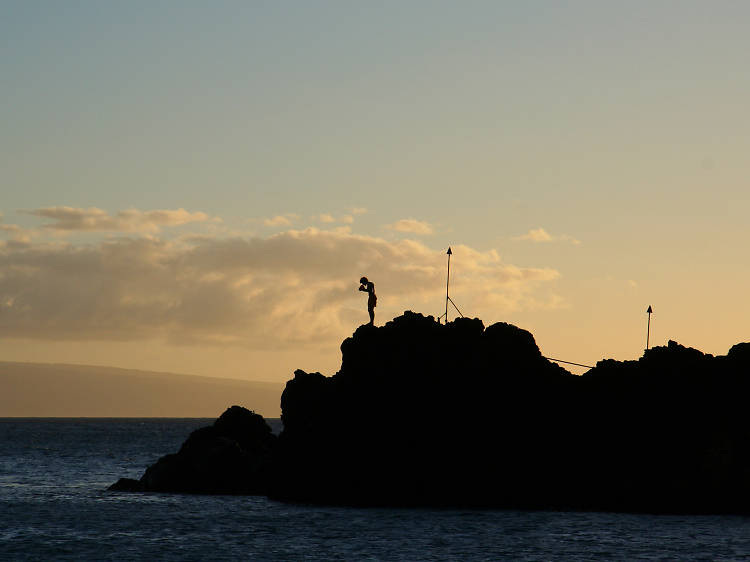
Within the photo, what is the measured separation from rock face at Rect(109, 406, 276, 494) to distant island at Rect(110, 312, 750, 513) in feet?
27.3

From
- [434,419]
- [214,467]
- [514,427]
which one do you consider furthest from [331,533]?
[214,467]

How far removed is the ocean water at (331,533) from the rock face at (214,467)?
258cm

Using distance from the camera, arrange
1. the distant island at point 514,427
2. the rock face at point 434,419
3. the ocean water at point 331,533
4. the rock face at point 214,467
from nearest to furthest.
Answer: the ocean water at point 331,533, the distant island at point 514,427, the rock face at point 434,419, the rock face at point 214,467

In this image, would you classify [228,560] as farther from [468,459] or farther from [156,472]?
[156,472]

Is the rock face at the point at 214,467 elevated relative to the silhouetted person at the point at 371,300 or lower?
A: lower

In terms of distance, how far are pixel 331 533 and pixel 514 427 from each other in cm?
1296

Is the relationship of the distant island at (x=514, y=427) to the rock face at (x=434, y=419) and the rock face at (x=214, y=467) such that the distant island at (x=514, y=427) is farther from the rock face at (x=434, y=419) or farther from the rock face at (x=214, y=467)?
the rock face at (x=214, y=467)

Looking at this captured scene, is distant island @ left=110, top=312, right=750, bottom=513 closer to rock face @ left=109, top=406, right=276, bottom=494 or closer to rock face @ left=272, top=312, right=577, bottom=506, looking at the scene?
rock face @ left=272, top=312, right=577, bottom=506

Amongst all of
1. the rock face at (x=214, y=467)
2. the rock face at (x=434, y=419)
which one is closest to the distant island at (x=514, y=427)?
the rock face at (x=434, y=419)

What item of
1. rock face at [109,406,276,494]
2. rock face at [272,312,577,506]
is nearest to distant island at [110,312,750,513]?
rock face at [272,312,577,506]

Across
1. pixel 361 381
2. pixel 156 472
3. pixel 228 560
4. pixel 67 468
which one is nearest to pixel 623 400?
pixel 361 381

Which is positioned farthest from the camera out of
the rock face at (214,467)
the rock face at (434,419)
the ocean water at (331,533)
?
the rock face at (214,467)

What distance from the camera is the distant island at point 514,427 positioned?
55.3 m

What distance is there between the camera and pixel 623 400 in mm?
57531
